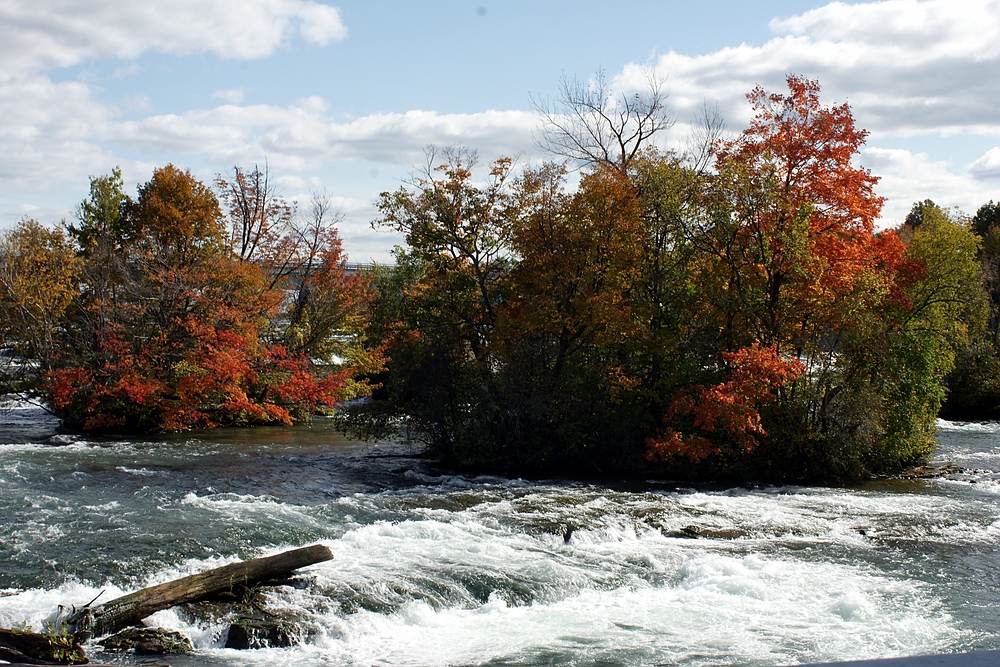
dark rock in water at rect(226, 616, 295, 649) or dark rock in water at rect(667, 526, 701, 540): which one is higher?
dark rock in water at rect(667, 526, 701, 540)

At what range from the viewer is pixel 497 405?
2183cm

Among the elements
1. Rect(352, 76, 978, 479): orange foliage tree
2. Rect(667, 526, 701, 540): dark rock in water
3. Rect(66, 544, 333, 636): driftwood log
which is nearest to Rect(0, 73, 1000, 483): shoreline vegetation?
Rect(352, 76, 978, 479): orange foliage tree

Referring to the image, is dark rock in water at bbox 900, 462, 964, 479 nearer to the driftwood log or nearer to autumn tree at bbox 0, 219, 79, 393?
the driftwood log

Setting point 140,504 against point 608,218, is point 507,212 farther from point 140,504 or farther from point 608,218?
point 140,504

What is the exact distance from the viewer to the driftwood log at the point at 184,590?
980 centimetres

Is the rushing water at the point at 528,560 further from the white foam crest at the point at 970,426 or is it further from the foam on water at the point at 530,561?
the white foam crest at the point at 970,426

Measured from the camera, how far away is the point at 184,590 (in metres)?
10.6

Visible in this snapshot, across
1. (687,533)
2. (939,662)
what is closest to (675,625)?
(687,533)

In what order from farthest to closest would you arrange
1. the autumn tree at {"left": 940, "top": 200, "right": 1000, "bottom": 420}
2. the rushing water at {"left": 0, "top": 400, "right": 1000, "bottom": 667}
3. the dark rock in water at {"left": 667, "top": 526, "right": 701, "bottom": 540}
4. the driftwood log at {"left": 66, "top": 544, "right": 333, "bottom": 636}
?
the autumn tree at {"left": 940, "top": 200, "right": 1000, "bottom": 420}
the dark rock in water at {"left": 667, "top": 526, "right": 701, "bottom": 540}
the rushing water at {"left": 0, "top": 400, "right": 1000, "bottom": 667}
the driftwood log at {"left": 66, "top": 544, "right": 333, "bottom": 636}

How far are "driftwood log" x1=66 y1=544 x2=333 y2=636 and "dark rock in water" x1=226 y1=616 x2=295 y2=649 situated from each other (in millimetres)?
776

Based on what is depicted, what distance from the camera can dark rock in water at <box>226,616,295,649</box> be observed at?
990 cm

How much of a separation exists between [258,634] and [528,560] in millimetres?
4746

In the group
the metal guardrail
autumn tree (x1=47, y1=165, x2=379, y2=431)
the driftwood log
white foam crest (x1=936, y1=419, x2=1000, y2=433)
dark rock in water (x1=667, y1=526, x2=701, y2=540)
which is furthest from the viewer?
white foam crest (x1=936, y1=419, x2=1000, y2=433)

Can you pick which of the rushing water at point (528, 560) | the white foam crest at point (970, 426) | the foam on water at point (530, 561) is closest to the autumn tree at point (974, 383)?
the white foam crest at point (970, 426)
